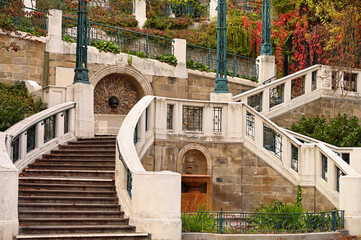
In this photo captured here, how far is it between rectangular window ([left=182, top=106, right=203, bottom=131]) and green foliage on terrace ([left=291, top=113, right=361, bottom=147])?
426 cm

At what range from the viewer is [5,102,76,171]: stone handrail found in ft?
49.3

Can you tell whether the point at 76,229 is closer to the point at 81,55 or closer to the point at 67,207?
the point at 67,207

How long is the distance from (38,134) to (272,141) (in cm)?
612

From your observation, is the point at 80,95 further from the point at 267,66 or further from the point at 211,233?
the point at 267,66

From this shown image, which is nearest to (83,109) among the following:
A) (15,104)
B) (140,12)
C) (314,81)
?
(15,104)

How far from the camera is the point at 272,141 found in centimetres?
1767

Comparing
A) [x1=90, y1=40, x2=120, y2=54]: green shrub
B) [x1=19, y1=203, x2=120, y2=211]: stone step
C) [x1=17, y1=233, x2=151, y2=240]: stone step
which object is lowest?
[x1=17, y1=233, x2=151, y2=240]: stone step

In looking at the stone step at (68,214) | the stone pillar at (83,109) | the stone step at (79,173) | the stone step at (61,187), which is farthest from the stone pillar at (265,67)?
the stone step at (68,214)

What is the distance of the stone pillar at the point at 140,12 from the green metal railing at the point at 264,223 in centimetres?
1849

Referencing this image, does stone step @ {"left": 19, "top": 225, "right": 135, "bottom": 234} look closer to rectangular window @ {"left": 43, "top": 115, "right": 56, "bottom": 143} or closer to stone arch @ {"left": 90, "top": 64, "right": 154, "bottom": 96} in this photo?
rectangular window @ {"left": 43, "top": 115, "right": 56, "bottom": 143}

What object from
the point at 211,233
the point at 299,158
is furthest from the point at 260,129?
the point at 211,233

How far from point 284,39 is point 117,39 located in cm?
765

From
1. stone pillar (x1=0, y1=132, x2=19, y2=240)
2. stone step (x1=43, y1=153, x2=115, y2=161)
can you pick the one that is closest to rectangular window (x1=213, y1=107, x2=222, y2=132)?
stone step (x1=43, y1=153, x2=115, y2=161)

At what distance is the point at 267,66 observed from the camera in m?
24.8
